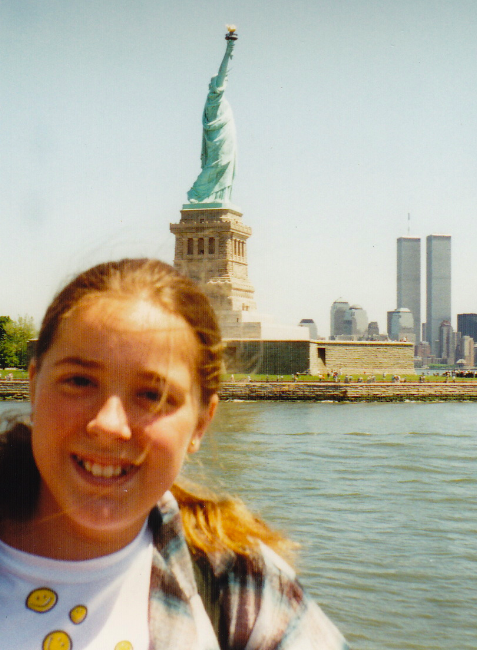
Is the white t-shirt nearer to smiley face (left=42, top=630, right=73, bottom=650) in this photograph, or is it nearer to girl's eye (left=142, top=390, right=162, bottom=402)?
smiley face (left=42, top=630, right=73, bottom=650)

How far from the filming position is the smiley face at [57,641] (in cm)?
109

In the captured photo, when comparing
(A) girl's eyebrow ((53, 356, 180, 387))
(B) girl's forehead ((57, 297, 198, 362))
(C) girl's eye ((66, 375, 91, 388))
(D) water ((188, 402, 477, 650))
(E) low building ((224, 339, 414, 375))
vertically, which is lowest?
(D) water ((188, 402, 477, 650))

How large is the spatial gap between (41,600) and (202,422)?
1.26 ft

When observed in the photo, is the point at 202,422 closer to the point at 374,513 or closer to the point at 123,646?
the point at 123,646

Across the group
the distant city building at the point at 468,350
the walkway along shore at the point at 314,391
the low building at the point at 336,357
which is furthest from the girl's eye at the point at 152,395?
the distant city building at the point at 468,350

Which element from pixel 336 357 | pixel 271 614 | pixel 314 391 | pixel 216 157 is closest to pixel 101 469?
pixel 271 614

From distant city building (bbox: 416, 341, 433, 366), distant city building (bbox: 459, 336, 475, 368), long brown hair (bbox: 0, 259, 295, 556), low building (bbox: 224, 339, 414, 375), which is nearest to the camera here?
long brown hair (bbox: 0, 259, 295, 556)

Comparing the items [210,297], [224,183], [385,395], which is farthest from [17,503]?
[224,183]

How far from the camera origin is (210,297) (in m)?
1.38

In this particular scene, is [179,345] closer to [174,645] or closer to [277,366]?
[174,645]

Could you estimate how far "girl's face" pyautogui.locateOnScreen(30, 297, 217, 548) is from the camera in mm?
1124

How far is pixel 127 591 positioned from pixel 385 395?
104 feet

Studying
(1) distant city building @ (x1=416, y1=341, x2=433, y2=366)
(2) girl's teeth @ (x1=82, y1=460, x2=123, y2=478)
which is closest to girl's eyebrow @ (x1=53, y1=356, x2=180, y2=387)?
(2) girl's teeth @ (x1=82, y1=460, x2=123, y2=478)

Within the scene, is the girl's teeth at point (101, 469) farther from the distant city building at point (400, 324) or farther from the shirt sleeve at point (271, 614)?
the distant city building at point (400, 324)
